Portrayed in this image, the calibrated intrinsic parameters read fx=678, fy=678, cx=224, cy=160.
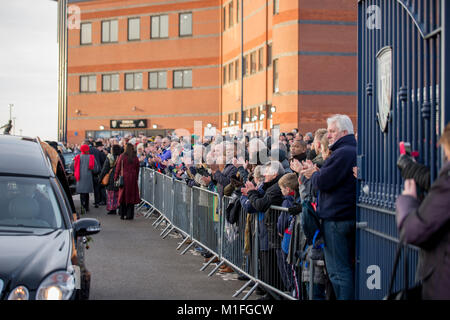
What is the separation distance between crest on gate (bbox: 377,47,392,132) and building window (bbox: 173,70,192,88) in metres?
45.1

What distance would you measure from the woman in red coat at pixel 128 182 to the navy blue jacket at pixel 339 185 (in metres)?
12.2

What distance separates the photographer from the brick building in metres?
34.6

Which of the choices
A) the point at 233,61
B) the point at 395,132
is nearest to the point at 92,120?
the point at 233,61

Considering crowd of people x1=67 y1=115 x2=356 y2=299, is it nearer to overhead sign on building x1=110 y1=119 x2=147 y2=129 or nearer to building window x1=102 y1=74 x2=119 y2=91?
overhead sign on building x1=110 y1=119 x2=147 y2=129

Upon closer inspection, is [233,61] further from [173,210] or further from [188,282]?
[188,282]

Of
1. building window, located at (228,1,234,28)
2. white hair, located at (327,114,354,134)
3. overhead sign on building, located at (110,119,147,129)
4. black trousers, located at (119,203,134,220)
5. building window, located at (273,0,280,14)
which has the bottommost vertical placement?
black trousers, located at (119,203,134,220)

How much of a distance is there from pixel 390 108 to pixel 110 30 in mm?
50535

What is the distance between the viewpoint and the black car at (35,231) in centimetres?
529

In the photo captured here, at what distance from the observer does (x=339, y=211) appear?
6988mm

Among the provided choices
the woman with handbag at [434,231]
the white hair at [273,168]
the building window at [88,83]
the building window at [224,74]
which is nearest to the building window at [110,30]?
the building window at [88,83]

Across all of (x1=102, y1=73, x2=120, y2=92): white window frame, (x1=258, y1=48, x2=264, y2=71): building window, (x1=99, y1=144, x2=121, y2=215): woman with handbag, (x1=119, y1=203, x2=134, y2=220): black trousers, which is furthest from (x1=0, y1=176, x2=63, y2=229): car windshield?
(x1=102, y1=73, x2=120, y2=92): white window frame

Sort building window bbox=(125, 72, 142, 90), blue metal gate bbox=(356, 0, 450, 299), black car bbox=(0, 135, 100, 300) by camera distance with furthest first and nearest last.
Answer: building window bbox=(125, 72, 142, 90) < black car bbox=(0, 135, 100, 300) < blue metal gate bbox=(356, 0, 450, 299)

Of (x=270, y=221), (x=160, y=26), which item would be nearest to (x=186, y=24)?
(x=160, y=26)

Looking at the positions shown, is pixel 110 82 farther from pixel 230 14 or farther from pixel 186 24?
pixel 230 14
